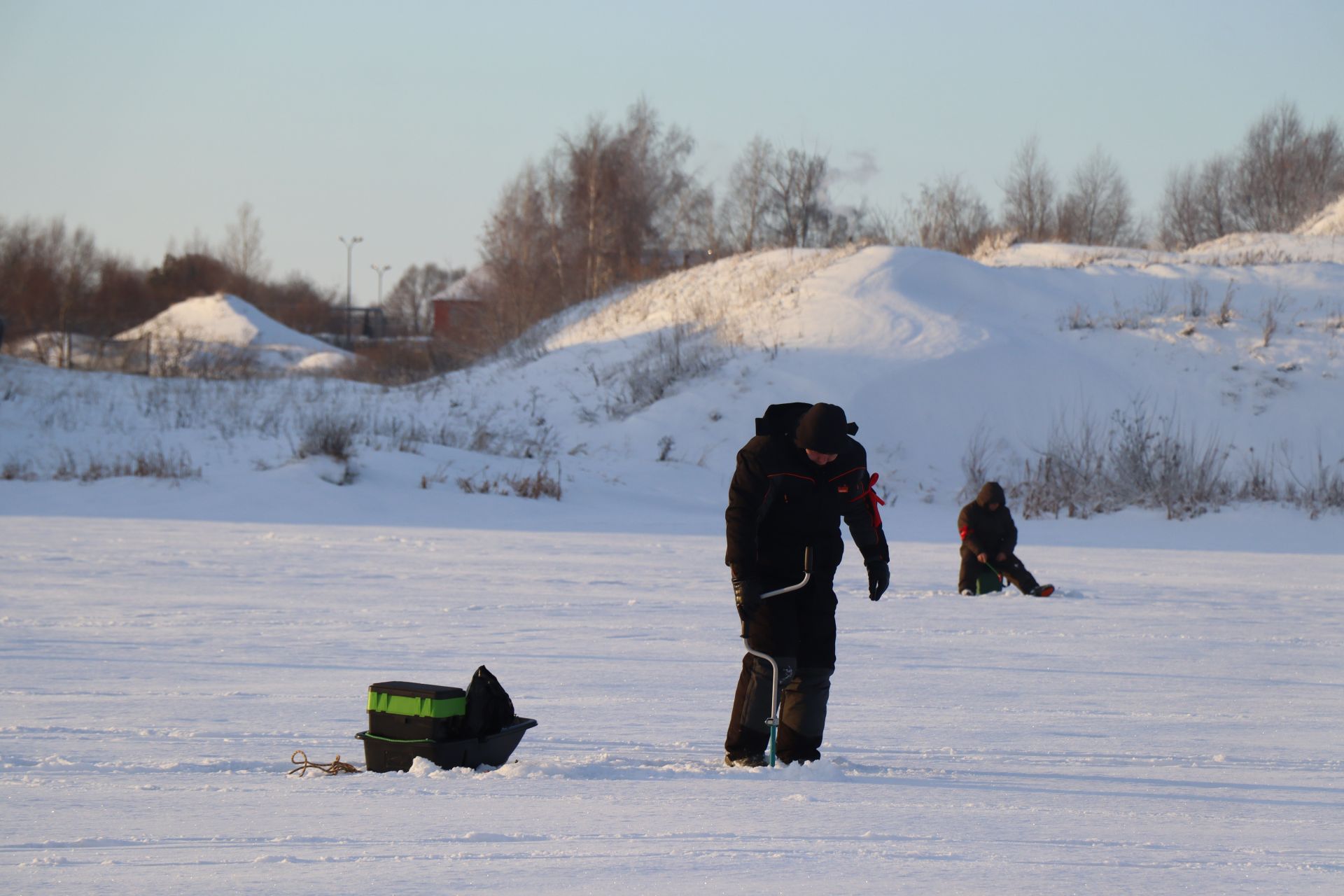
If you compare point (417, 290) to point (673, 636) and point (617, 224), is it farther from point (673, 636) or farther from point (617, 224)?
point (673, 636)

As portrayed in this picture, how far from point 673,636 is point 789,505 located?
385 centimetres

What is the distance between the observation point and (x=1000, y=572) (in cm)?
1142

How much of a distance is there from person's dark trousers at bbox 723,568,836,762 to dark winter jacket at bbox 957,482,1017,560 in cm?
601

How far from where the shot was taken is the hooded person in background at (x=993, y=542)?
37.0ft

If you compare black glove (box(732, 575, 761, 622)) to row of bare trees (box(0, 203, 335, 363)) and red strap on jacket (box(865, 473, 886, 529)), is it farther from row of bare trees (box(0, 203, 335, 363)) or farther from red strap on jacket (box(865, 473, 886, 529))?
row of bare trees (box(0, 203, 335, 363))

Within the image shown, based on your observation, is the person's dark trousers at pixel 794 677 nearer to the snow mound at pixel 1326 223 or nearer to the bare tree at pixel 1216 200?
the snow mound at pixel 1326 223

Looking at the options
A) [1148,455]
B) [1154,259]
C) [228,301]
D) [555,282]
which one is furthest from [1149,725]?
[228,301]

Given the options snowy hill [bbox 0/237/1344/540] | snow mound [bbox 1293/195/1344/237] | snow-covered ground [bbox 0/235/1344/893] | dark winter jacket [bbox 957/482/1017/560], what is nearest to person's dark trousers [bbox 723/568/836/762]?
snow-covered ground [bbox 0/235/1344/893]

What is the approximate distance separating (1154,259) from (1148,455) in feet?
41.3

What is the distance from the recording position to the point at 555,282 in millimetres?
48000

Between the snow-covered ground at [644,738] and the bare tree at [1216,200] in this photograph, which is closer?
the snow-covered ground at [644,738]

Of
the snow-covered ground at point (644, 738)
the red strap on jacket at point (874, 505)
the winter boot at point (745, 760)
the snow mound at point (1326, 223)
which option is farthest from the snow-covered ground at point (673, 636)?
the snow mound at point (1326, 223)

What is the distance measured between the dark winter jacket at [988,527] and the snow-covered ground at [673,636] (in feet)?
1.83

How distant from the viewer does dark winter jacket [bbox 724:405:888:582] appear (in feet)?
17.7
